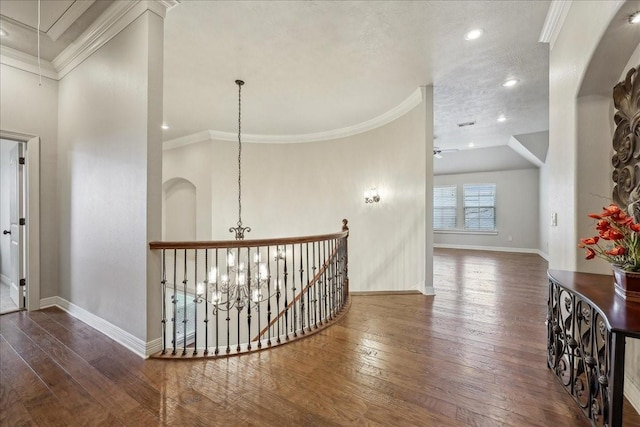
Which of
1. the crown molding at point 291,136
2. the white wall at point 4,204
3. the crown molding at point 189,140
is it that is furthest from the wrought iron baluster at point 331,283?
the white wall at point 4,204

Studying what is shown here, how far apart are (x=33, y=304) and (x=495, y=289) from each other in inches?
255

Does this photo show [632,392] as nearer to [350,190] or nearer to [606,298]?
[606,298]

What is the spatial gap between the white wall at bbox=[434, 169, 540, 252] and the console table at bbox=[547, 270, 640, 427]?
7379 mm

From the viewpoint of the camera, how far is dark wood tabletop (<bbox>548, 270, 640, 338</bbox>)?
4.02 feet

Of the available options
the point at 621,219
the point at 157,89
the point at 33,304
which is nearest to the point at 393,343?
the point at 621,219

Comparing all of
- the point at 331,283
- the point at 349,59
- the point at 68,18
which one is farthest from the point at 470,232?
the point at 68,18

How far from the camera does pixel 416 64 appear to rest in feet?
11.4

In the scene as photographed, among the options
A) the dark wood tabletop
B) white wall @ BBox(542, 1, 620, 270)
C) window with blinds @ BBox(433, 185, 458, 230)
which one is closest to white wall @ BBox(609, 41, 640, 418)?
white wall @ BBox(542, 1, 620, 270)

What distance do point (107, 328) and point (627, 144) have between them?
179 inches

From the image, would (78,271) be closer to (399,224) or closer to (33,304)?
(33,304)

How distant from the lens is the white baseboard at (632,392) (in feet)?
5.60

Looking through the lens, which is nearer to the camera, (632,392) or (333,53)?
(632,392)

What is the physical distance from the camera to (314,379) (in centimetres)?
205

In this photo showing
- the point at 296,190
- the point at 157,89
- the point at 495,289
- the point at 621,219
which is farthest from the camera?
the point at 296,190
